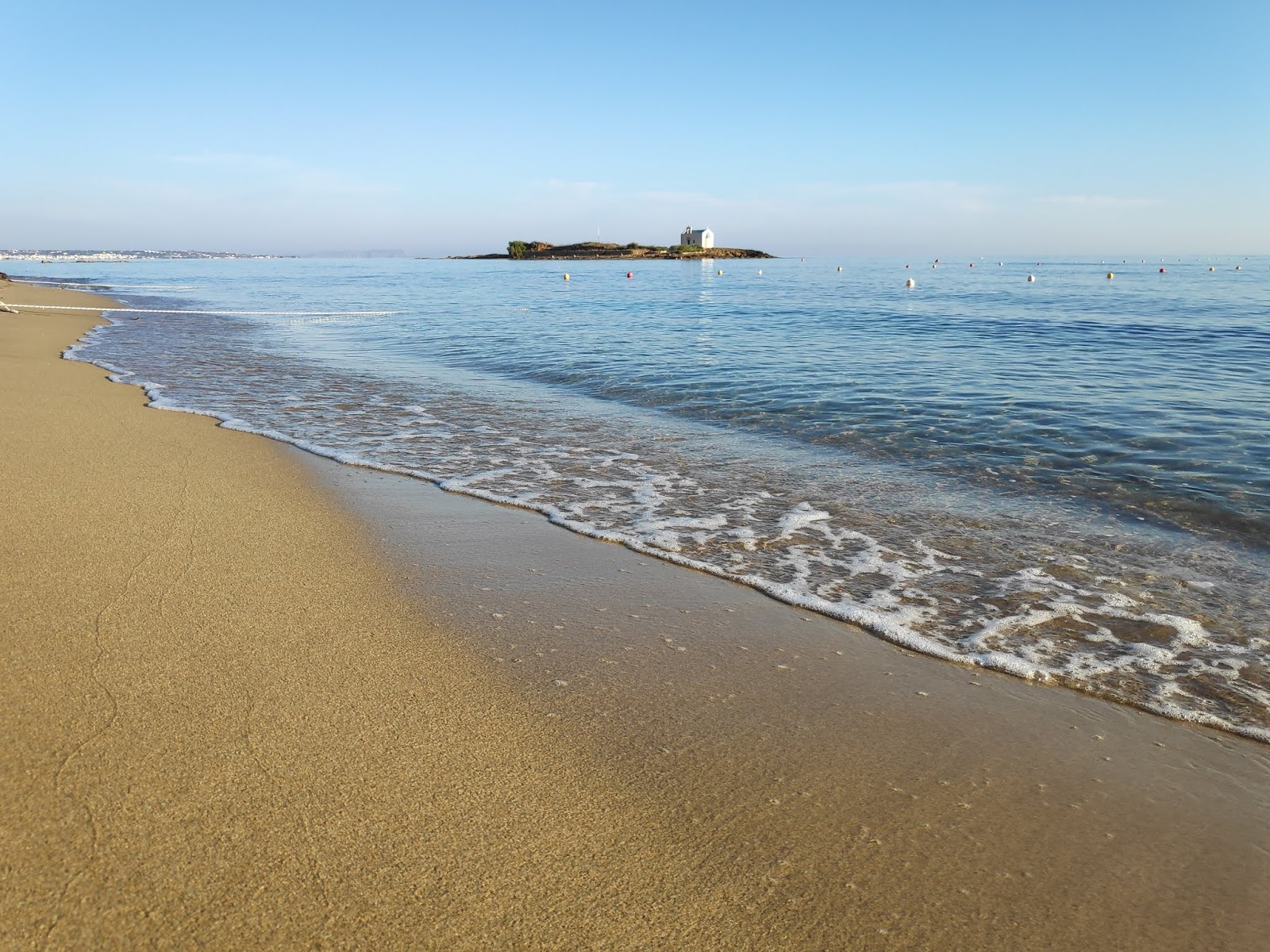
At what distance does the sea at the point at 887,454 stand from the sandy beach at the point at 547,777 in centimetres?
77

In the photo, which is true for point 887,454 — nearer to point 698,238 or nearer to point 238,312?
point 238,312

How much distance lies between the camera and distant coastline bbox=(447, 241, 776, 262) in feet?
473

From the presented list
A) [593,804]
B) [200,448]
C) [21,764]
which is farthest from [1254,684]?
[200,448]

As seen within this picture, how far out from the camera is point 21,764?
271 cm

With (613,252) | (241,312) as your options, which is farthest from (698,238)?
(241,312)

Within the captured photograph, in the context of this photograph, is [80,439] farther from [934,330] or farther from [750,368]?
[934,330]

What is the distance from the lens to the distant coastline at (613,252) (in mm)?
144250

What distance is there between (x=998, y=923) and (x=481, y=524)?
4.51 meters

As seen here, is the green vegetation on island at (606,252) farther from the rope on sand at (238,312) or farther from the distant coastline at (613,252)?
the rope on sand at (238,312)

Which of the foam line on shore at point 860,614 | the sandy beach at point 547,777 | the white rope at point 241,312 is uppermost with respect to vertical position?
the white rope at point 241,312

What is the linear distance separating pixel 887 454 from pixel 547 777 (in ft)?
22.9

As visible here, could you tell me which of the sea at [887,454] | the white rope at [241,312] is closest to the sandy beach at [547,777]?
the sea at [887,454]

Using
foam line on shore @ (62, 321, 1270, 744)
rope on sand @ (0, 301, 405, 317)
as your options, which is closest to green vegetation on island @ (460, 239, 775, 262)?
rope on sand @ (0, 301, 405, 317)

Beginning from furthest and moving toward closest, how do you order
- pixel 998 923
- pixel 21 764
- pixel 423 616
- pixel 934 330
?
pixel 934 330 < pixel 423 616 < pixel 21 764 < pixel 998 923
